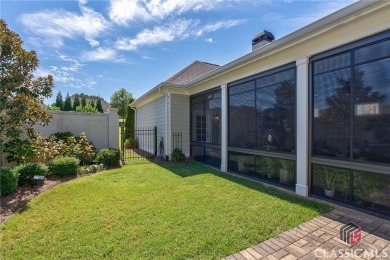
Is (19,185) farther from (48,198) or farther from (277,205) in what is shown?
(277,205)

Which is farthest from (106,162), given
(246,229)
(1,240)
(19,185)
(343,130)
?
(343,130)

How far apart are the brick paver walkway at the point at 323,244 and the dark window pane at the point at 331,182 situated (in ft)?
2.40

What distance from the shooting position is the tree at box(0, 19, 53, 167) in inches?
180

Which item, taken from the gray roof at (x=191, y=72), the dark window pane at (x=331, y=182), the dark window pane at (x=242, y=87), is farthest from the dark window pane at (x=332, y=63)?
the gray roof at (x=191, y=72)

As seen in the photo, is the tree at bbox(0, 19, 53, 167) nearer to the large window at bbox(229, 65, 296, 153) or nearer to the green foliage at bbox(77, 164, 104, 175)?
the green foliage at bbox(77, 164, 104, 175)

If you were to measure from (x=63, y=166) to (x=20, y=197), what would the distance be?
1.78 metres

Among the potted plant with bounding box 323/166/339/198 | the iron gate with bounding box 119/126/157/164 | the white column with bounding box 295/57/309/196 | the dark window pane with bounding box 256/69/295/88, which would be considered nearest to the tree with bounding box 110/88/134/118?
the iron gate with bounding box 119/126/157/164

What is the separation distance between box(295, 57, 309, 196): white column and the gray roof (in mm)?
6053

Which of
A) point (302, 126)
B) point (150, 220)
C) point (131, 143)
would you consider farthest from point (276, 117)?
point (131, 143)

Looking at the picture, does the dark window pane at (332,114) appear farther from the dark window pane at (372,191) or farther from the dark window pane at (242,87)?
the dark window pane at (242,87)

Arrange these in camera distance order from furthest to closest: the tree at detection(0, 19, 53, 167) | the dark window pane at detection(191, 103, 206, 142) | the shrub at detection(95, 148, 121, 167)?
the dark window pane at detection(191, 103, 206, 142) → the shrub at detection(95, 148, 121, 167) → the tree at detection(0, 19, 53, 167)

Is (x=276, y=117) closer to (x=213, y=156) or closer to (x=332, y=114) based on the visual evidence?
(x=332, y=114)

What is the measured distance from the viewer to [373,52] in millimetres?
3482

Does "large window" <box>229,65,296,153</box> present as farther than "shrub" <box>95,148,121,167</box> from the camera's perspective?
No
